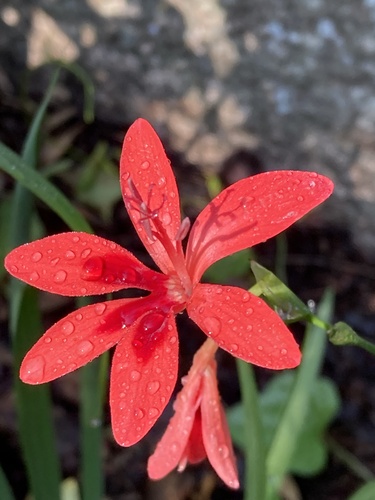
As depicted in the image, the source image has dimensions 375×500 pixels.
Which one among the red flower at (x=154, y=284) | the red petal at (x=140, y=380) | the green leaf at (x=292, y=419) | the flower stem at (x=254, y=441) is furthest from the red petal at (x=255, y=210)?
the green leaf at (x=292, y=419)

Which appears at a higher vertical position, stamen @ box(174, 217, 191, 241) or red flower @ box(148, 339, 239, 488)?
stamen @ box(174, 217, 191, 241)

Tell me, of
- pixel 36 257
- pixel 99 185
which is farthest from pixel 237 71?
pixel 36 257

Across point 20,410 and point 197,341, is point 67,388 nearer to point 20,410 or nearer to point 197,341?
point 197,341

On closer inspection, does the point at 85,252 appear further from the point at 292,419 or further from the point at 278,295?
the point at 292,419

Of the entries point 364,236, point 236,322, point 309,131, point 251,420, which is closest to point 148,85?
point 309,131

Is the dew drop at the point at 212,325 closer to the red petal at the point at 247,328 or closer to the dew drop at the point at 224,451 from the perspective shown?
the red petal at the point at 247,328

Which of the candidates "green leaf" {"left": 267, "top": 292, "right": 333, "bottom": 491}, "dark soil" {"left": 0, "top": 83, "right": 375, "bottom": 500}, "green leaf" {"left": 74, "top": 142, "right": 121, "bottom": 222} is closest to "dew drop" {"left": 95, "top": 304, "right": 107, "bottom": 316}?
"green leaf" {"left": 267, "top": 292, "right": 333, "bottom": 491}

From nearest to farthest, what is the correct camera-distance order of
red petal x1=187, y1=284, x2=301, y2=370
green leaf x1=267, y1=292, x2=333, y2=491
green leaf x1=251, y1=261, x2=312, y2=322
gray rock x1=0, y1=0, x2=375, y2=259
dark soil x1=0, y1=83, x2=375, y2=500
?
red petal x1=187, y1=284, x2=301, y2=370 < green leaf x1=251, y1=261, x2=312, y2=322 < green leaf x1=267, y1=292, x2=333, y2=491 < gray rock x1=0, y1=0, x2=375, y2=259 < dark soil x1=0, y1=83, x2=375, y2=500

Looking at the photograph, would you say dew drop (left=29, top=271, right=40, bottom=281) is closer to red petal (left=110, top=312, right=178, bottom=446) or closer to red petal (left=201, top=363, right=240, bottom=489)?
red petal (left=110, top=312, right=178, bottom=446)
